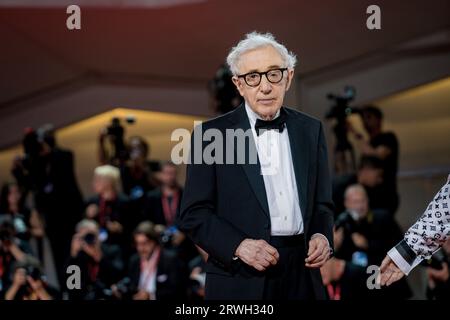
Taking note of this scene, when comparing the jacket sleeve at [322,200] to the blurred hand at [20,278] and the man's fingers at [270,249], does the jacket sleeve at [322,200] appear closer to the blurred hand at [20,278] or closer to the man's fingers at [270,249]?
the man's fingers at [270,249]

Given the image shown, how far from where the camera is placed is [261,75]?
2336 mm

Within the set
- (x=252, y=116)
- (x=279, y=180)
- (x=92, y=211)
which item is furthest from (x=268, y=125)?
(x=92, y=211)

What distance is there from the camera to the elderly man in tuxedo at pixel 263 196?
225 cm

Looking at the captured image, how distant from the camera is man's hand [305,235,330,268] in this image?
86.0 inches

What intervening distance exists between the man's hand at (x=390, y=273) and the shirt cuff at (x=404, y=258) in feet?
0.06

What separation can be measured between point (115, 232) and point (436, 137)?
6.38 ft

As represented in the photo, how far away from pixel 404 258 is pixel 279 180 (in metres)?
0.39

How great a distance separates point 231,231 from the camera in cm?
221

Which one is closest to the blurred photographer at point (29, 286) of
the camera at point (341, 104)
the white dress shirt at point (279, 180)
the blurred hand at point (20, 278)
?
the blurred hand at point (20, 278)

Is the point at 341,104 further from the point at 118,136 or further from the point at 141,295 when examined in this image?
the point at 141,295

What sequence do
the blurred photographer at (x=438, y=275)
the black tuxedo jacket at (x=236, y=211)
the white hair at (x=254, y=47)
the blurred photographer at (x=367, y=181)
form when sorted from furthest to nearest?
1. the blurred photographer at (x=367, y=181)
2. the blurred photographer at (x=438, y=275)
3. the white hair at (x=254, y=47)
4. the black tuxedo jacket at (x=236, y=211)

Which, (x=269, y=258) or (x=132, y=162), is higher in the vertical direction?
(x=132, y=162)

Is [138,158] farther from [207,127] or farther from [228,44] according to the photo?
[207,127]

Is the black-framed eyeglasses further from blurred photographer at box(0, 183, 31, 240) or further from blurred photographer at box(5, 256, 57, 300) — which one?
blurred photographer at box(0, 183, 31, 240)
